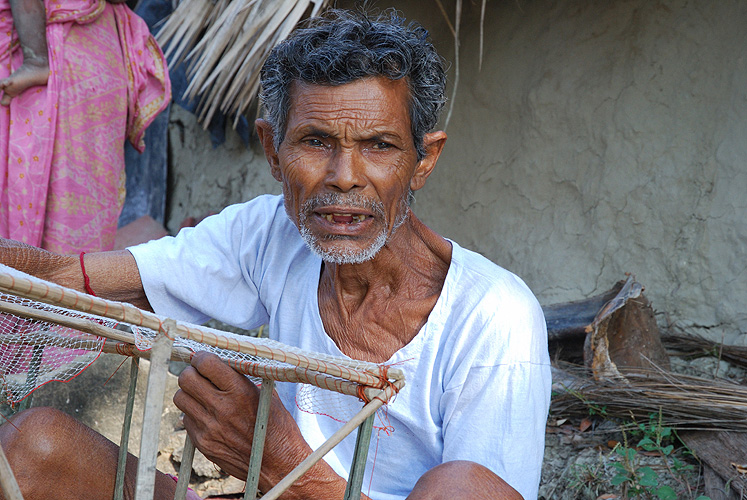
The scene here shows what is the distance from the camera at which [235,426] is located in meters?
1.44

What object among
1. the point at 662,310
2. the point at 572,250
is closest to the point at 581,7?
the point at 572,250

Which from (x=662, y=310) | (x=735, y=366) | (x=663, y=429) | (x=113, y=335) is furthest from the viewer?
(x=662, y=310)

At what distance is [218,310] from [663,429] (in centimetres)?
141

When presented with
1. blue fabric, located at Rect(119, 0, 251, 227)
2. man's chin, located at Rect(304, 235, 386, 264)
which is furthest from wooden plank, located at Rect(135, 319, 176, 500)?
blue fabric, located at Rect(119, 0, 251, 227)

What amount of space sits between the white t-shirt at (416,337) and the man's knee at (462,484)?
6.1 inches

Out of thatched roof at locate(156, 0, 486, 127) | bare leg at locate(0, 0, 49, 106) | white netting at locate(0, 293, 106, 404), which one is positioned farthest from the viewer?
thatched roof at locate(156, 0, 486, 127)

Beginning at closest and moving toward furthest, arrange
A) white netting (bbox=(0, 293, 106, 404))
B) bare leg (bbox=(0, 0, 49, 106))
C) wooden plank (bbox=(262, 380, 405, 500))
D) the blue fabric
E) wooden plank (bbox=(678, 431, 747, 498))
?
wooden plank (bbox=(262, 380, 405, 500)) < white netting (bbox=(0, 293, 106, 404)) < wooden plank (bbox=(678, 431, 747, 498)) < bare leg (bbox=(0, 0, 49, 106)) < the blue fabric

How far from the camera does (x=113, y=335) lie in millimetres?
1316

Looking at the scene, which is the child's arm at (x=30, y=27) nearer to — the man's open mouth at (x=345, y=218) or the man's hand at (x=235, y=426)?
the man's open mouth at (x=345, y=218)

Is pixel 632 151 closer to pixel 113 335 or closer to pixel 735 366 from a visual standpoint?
pixel 735 366

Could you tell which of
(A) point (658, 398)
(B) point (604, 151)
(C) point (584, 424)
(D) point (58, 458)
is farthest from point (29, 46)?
(A) point (658, 398)

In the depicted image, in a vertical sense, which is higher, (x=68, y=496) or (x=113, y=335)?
(x=113, y=335)

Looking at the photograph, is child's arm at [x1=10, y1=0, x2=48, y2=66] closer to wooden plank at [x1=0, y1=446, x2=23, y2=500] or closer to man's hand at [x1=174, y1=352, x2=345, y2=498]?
man's hand at [x1=174, y1=352, x2=345, y2=498]

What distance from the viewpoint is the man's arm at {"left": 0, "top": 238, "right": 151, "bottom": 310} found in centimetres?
177
